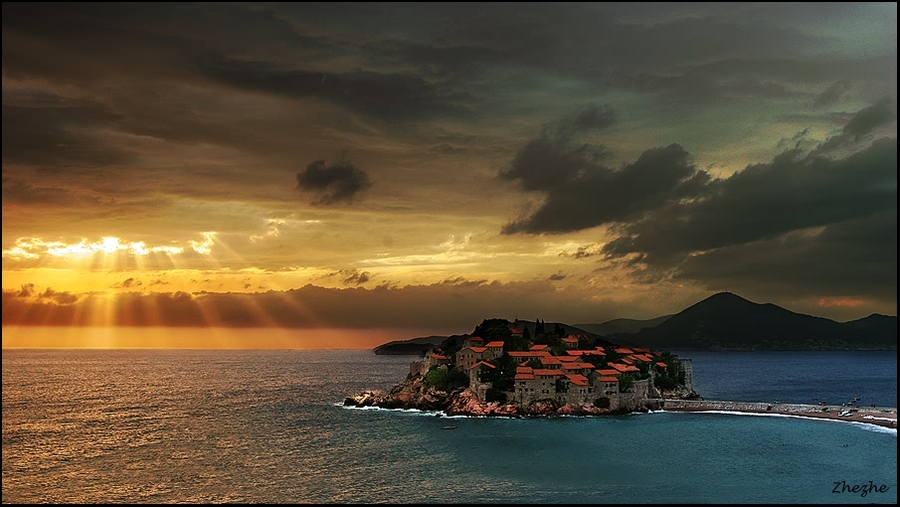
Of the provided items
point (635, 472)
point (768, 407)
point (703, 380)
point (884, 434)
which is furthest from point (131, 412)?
point (703, 380)

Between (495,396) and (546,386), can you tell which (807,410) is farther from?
(495,396)

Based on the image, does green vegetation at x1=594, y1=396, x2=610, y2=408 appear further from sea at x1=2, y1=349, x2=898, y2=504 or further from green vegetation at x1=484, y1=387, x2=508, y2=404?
green vegetation at x1=484, y1=387, x2=508, y2=404

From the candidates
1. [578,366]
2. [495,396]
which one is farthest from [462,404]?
[578,366]

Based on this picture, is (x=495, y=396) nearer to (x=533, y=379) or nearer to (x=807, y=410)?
(x=533, y=379)

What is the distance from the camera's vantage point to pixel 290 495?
55.4 meters

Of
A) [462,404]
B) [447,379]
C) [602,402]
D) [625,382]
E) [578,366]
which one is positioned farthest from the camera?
[447,379]

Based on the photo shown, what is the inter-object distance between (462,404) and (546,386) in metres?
13.3

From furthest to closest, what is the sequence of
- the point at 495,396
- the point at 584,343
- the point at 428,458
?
the point at 584,343 → the point at 495,396 → the point at 428,458

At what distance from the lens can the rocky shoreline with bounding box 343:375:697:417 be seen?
97.5 meters

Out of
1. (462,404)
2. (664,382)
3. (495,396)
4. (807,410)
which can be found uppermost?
(664,382)

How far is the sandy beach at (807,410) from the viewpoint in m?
87.1

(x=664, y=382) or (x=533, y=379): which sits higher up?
(x=533, y=379)

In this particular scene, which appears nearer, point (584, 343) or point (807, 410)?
point (807, 410)

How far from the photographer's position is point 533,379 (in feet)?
327
